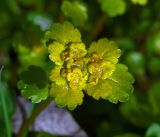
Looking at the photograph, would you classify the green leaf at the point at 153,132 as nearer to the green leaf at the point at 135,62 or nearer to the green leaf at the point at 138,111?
the green leaf at the point at 138,111

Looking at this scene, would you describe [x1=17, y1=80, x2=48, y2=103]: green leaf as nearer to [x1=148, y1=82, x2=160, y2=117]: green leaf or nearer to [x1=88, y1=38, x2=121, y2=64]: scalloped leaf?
[x1=88, y1=38, x2=121, y2=64]: scalloped leaf

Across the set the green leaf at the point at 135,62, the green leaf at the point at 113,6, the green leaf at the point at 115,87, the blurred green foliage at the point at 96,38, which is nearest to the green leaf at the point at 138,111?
the blurred green foliage at the point at 96,38

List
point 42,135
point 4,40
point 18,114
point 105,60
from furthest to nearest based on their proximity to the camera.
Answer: point 4,40
point 18,114
point 42,135
point 105,60

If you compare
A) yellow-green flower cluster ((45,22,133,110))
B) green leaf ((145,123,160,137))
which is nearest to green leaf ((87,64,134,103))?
yellow-green flower cluster ((45,22,133,110))

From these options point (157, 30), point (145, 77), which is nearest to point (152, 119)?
point (145, 77)

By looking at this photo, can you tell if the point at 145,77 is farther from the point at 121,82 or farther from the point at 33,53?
the point at 121,82

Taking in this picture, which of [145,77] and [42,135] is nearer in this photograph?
[42,135]
